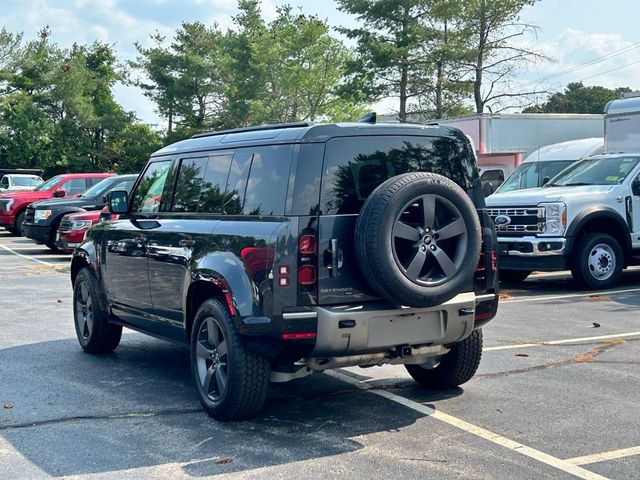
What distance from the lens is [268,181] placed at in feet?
18.5

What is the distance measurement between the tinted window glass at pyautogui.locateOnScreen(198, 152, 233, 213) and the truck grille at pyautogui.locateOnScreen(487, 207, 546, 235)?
6987mm

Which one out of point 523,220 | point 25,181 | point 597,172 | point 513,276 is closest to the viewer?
point 523,220

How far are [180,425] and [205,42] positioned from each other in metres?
49.8

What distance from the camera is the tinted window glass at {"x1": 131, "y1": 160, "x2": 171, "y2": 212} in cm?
716

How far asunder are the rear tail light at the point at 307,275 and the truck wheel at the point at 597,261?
319 inches

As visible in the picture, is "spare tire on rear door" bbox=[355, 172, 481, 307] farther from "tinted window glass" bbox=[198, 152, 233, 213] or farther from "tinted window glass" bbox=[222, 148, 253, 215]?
"tinted window glass" bbox=[198, 152, 233, 213]

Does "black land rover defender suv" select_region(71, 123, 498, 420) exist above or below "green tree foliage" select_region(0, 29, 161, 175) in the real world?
below

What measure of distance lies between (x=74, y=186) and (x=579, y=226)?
1517cm

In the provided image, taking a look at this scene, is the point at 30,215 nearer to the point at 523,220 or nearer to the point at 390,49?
the point at 523,220

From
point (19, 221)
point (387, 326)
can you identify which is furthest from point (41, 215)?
point (387, 326)

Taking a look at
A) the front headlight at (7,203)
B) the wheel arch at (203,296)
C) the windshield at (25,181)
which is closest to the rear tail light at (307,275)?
the wheel arch at (203,296)

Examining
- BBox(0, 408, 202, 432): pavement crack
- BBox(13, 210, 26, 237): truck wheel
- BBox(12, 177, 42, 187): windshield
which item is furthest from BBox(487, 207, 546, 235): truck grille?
BBox(12, 177, 42, 187): windshield

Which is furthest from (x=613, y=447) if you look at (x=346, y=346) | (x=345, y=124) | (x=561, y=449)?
(x=345, y=124)

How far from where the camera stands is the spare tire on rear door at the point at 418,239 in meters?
5.20
